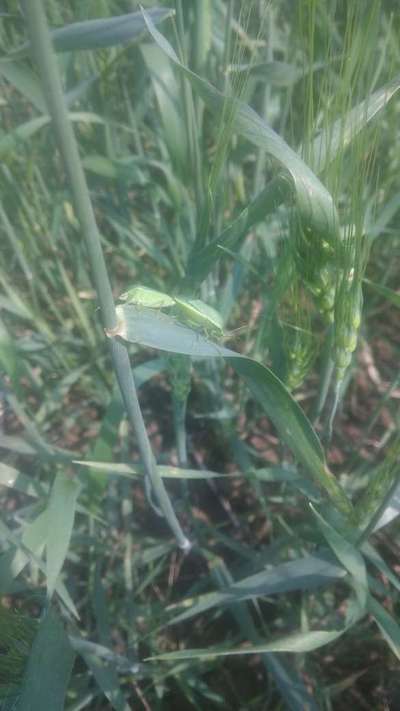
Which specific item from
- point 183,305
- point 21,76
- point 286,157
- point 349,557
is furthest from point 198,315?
point 21,76

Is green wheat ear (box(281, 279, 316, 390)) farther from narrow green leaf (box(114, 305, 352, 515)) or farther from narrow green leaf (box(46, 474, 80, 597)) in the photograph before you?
narrow green leaf (box(46, 474, 80, 597))

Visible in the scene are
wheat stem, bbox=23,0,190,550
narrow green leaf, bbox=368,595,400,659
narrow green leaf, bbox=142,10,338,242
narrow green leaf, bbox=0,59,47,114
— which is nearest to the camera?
wheat stem, bbox=23,0,190,550

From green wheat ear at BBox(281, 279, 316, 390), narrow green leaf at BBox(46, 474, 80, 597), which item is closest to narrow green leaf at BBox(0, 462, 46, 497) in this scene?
narrow green leaf at BBox(46, 474, 80, 597)

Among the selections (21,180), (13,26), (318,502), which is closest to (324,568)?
(318,502)

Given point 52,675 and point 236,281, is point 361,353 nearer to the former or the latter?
point 236,281

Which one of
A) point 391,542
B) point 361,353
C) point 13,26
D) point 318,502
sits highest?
point 13,26

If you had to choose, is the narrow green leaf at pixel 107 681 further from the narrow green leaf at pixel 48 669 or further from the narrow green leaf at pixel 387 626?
the narrow green leaf at pixel 387 626
